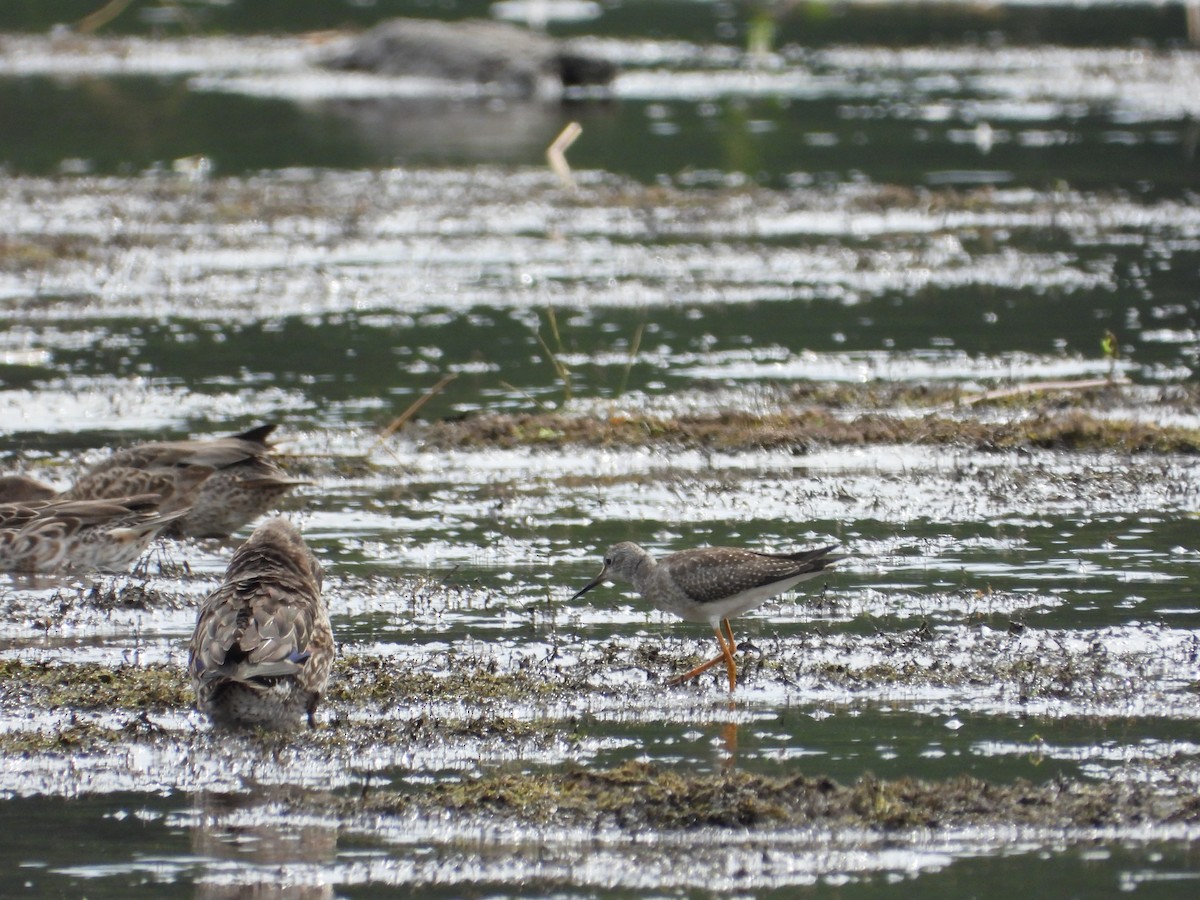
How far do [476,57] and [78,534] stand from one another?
28.9 meters

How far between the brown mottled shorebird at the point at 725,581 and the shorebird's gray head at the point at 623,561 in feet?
0.71

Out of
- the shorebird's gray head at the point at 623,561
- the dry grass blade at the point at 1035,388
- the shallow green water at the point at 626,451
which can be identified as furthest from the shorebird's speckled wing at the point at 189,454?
the dry grass blade at the point at 1035,388

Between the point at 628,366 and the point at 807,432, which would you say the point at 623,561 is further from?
the point at 628,366

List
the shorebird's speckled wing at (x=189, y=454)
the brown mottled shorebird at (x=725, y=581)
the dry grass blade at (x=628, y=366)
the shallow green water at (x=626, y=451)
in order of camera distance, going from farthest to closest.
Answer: the dry grass blade at (x=628, y=366)
the shorebird's speckled wing at (x=189, y=454)
the brown mottled shorebird at (x=725, y=581)
the shallow green water at (x=626, y=451)

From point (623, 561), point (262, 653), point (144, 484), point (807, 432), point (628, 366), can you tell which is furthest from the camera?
point (628, 366)

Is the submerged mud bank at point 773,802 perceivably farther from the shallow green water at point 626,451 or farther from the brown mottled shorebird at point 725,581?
the brown mottled shorebird at point 725,581

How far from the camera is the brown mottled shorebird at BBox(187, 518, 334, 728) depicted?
813cm

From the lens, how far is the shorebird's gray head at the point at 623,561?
383 inches

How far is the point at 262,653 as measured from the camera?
8.15 meters

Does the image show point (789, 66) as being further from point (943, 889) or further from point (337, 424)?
point (943, 889)

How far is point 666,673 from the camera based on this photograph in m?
9.31

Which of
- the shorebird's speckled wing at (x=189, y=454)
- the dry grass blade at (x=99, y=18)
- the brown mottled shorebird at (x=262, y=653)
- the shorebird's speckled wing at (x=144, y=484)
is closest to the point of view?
the brown mottled shorebird at (x=262, y=653)

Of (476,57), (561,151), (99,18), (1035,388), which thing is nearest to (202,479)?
(1035,388)

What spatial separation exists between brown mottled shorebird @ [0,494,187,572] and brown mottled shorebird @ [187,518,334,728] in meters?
2.50
